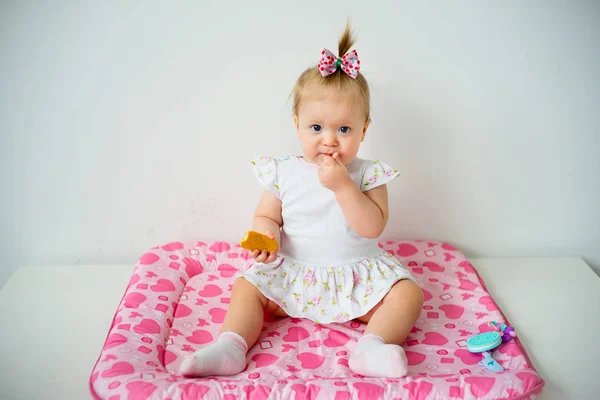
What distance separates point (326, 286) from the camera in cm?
135

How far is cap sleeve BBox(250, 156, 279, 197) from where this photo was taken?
1.43 meters

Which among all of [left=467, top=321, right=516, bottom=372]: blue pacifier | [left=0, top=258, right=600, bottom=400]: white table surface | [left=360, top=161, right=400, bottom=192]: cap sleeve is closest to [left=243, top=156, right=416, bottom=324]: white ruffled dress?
[left=360, top=161, right=400, bottom=192]: cap sleeve

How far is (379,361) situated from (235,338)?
31cm

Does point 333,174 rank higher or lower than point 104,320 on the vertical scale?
higher

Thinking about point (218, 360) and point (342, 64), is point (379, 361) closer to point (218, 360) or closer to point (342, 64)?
point (218, 360)

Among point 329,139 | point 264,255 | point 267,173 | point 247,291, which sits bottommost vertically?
point 247,291

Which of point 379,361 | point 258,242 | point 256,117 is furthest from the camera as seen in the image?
point 256,117

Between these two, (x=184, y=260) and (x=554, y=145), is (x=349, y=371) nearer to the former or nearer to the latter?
(x=184, y=260)

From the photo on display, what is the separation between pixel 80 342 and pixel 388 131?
3.32 ft

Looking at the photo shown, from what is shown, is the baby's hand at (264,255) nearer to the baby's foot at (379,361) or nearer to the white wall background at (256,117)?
the baby's foot at (379,361)

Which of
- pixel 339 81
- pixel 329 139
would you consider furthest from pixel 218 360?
pixel 339 81

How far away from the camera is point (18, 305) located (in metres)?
1.46

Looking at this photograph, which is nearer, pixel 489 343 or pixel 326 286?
pixel 489 343

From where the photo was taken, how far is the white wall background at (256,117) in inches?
59.9
